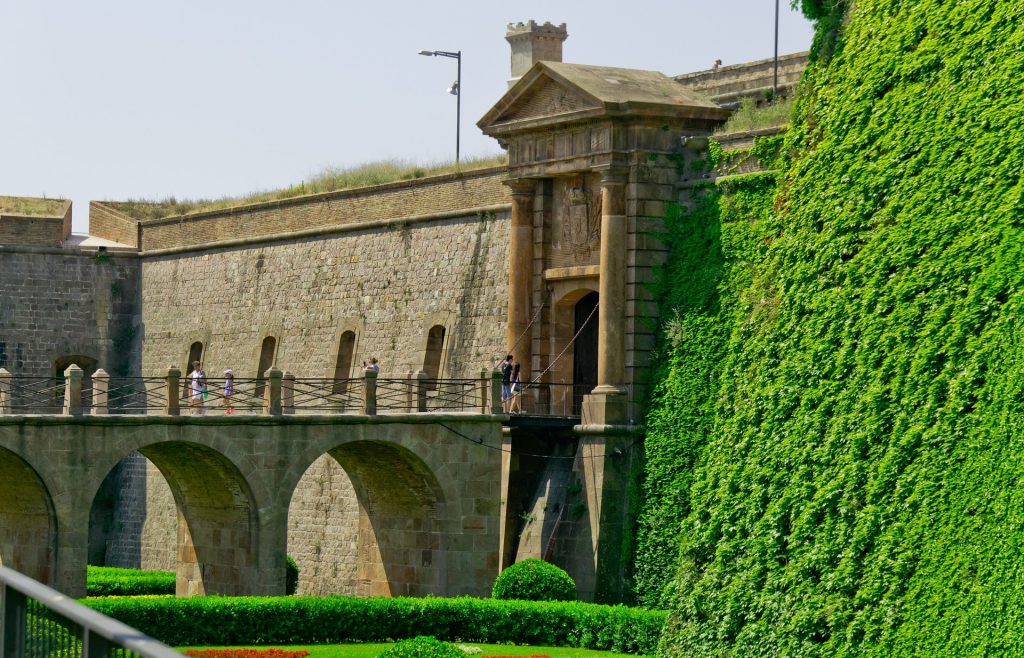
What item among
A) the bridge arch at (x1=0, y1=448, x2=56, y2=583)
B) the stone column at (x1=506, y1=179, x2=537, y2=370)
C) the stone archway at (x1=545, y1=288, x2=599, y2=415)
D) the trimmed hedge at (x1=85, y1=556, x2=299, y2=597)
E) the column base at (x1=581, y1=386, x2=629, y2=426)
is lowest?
the trimmed hedge at (x1=85, y1=556, x2=299, y2=597)

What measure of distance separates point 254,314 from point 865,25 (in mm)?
21119

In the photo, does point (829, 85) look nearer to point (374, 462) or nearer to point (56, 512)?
point (374, 462)

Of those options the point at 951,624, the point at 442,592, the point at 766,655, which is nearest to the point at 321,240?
the point at 442,592

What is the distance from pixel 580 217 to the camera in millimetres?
30219

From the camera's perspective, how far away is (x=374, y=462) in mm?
31312

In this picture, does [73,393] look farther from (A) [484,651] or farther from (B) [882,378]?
(B) [882,378]

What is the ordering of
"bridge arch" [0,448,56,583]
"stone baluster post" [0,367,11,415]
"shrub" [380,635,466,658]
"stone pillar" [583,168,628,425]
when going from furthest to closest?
"stone pillar" [583,168,628,425], "stone baluster post" [0,367,11,415], "bridge arch" [0,448,56,583], "shrub" [380,635,466,658]

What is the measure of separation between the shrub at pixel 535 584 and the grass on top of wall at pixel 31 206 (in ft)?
71.9

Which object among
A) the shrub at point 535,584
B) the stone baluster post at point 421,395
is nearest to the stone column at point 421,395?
the stone baluster post at point 421,395

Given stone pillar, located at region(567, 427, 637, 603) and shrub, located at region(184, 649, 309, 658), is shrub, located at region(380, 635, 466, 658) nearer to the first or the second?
shrub, located at region(184, 649, 309, 658)

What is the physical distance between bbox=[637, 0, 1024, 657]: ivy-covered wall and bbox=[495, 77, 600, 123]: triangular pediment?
5100 millimetres

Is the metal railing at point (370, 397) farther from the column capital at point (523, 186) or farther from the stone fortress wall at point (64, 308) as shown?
the stone fortress wall at point (64, 308)

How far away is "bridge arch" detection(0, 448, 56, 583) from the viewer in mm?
27953

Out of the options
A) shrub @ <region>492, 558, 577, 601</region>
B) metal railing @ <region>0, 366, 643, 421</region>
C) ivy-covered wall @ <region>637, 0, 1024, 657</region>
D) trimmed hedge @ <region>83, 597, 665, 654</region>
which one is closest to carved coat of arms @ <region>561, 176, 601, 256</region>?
metal railing @ <region>0, 366, 643, 421</region>
